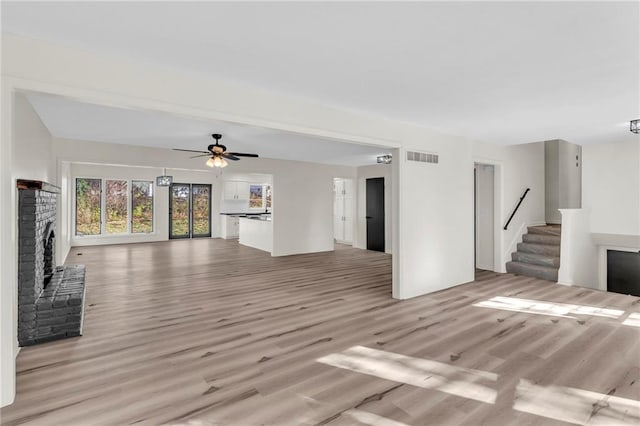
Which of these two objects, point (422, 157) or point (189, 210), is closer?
point (422, 157)

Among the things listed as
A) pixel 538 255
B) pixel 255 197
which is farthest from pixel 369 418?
pixel 255 197

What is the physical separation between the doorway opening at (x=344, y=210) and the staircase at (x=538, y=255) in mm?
4858

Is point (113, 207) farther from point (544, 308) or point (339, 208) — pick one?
point (544, 308)

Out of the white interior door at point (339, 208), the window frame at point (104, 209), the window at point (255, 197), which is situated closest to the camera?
the window frame at point (104, 209)

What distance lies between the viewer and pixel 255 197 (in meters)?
13.7

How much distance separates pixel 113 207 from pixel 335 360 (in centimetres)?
1068

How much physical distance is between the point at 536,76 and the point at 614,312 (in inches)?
131

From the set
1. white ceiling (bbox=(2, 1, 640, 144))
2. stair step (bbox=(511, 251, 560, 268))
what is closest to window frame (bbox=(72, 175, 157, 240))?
white ceiling (bbox=(2, 1, 640, 144))

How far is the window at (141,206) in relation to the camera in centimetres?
1123

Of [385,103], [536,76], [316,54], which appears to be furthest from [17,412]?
[536,76]

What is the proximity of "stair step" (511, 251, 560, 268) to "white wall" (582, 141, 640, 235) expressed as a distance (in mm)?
1190

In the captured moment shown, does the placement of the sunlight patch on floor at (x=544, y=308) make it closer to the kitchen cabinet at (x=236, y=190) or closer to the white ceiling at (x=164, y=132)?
the white ceiling at (x=164, y=132)

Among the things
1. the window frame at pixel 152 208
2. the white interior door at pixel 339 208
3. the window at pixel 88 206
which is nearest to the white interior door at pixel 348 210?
the white interior door at pixel 339 208

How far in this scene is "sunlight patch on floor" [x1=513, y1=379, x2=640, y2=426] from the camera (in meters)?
2.15
